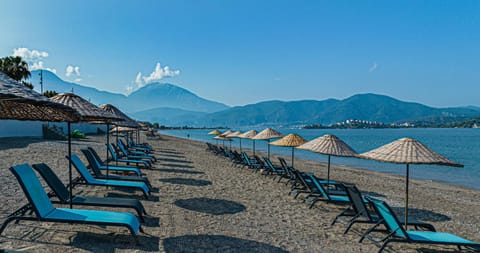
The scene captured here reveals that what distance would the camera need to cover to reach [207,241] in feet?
15.8

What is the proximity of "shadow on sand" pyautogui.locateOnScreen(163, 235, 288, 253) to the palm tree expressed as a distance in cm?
3267

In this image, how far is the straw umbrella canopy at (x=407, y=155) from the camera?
16.8ft

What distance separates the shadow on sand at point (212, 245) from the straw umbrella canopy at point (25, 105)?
216 centimetres

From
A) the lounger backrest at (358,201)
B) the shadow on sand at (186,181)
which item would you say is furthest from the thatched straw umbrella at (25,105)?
the shadow on sand at (186,181)

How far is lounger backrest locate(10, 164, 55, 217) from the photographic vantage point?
414 cm

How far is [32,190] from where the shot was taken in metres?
4.27

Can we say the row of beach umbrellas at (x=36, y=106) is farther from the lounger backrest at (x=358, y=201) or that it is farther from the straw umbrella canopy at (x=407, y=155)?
the straw umbrella canopy at (x=407, y=155)

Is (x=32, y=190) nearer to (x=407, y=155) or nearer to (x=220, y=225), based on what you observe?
(x=220, y=225)

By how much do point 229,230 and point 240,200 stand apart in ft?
7.49

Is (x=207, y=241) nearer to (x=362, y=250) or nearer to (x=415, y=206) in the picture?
(x=362, y=250)

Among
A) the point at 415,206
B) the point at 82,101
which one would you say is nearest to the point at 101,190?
the point at 82,101

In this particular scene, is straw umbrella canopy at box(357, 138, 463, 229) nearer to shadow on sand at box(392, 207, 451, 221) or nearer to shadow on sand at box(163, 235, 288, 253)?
shadow on sand at box(163, 235, 288, 253)

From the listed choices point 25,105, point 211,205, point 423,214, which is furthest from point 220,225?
point 423,214

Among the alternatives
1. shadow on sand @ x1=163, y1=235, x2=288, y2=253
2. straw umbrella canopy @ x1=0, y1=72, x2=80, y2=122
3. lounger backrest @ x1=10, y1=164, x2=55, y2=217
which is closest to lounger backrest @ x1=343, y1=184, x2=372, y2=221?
shadow on sand @ x1=163, y1=235, x2=288, y2=253
